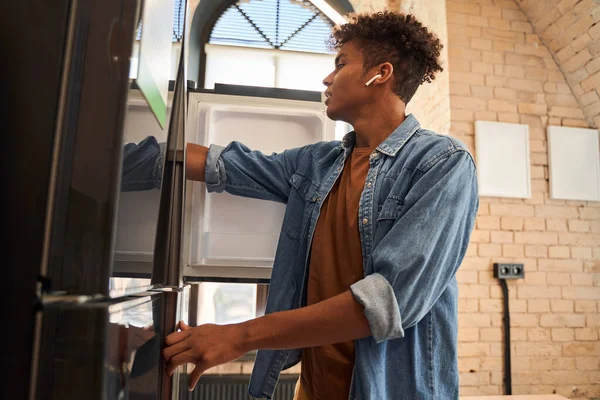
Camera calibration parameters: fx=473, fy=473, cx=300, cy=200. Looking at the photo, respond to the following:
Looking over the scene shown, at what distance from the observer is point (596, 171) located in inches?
112

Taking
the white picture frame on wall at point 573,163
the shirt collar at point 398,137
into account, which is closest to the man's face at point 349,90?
the shirt collar at point 398,137

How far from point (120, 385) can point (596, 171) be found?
3.17 meters

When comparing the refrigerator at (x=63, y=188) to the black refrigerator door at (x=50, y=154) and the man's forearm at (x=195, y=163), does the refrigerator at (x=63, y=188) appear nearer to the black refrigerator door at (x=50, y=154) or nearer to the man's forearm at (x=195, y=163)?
the black refrigerator door at (x=50, y=154)

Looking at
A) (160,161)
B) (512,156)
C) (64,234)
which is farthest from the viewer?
(512,156)

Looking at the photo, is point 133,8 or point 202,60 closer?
point 133,8

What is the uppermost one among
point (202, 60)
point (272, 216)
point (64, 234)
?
point (202, 60)

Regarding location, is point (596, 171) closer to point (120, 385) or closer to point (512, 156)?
point (512, 156)

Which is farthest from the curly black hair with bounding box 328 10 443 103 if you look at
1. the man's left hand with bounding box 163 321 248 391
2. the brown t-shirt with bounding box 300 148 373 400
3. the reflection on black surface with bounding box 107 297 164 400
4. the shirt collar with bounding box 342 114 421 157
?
the reflection on black surface with bounding box 107 297 164 400

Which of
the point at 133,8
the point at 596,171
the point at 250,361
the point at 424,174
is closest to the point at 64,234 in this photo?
the point at 133,8

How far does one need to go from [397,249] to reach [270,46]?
3308 mm

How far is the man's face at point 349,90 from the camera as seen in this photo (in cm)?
118

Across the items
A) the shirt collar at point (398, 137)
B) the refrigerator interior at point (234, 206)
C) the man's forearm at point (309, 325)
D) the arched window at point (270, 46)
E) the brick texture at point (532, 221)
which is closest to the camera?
the man's forearm at point (309, 325)

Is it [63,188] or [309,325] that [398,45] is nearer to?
[309,325]

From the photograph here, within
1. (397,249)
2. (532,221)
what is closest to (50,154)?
(397,249)
